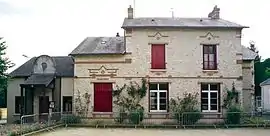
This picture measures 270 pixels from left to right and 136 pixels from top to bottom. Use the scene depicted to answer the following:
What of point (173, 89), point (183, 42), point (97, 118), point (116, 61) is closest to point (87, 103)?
point (97, 118)

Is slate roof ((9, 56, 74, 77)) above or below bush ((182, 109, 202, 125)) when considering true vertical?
above

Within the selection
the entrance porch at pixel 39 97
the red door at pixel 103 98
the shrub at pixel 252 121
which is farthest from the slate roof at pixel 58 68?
the shrub at pixel 252 121

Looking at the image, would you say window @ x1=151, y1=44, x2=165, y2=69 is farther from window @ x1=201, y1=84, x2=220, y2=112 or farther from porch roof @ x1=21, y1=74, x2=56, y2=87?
Result: porch roof @ x1=21, y1=74, x2=56, y2=87

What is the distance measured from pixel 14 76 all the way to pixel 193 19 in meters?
13.9

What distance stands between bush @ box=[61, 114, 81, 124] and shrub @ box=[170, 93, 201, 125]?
20.6 feet

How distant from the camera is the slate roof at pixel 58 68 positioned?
3177cm

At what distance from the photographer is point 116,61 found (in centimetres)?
2941

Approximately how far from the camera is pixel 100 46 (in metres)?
30.8

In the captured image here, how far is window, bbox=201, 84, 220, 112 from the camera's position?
29.4 metres

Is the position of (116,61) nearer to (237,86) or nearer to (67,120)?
(67,120)

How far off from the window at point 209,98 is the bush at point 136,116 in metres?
4.33

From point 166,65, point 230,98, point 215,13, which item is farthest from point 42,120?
point 215,13

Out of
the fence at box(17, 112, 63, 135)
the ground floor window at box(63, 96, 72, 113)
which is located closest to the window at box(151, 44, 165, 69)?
the ground floor window at box(63, 96, 72, 113)

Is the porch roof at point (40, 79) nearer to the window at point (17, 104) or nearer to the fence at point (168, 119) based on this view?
the window at point (17, 104)
